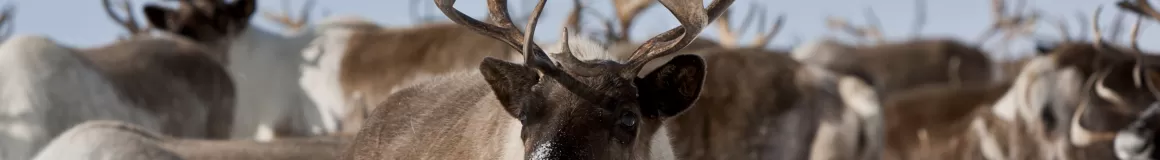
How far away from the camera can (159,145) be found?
17.8 ft

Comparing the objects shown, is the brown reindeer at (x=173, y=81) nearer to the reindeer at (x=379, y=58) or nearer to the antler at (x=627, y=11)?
the reindeer at (x=379, y=58)

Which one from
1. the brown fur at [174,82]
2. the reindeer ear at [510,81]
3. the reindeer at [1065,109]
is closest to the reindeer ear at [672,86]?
the reindeer ear at [510,81]

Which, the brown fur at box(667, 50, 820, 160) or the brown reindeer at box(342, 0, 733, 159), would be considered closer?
the brown reindeer at box(342, 0, 733, 159)

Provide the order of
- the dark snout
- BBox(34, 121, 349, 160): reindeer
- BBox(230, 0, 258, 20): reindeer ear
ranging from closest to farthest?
BBox(34, 121, 349, 160): reindeer
the dark snout
BBox(230, 0, 258, 20): reindeer ear

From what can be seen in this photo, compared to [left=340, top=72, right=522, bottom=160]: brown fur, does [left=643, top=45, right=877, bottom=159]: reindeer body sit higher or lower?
lower

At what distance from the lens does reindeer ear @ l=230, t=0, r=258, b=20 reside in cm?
1046

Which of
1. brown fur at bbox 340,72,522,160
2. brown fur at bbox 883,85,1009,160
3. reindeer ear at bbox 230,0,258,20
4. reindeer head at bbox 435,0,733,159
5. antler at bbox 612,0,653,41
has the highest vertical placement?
→ reindeer head at bbox 435,0,733,159

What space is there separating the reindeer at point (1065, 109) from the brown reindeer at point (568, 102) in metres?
3.60

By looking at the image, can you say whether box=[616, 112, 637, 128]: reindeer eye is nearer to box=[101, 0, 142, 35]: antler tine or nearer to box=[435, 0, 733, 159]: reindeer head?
box=[435, 0, 733, 159]: reindeer head

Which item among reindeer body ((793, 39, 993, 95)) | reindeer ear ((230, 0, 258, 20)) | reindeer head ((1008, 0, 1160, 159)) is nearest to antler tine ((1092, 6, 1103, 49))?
reindeer head ((1008, 0, 1160, 159))

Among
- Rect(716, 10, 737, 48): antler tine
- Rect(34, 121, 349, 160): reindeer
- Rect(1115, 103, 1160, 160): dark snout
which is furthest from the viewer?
Rect(716, 10, 737, 48): antler tine

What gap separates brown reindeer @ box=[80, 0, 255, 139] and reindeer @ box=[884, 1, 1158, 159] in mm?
4142

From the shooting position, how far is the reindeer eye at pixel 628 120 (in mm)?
3461

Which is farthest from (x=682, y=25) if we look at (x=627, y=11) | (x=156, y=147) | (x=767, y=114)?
(x=627, y=11)
